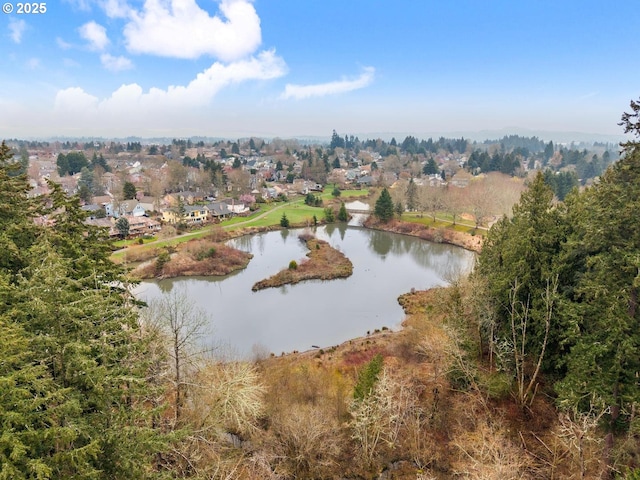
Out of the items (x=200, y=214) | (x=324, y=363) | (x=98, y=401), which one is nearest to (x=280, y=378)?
(x=324, y=363)

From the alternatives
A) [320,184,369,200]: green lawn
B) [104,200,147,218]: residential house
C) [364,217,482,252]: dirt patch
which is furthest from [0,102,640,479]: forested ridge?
[320,184,369,200]: green lawn

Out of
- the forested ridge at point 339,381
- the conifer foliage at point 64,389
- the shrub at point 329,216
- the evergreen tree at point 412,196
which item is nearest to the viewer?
the conifer foliage at point 64,389

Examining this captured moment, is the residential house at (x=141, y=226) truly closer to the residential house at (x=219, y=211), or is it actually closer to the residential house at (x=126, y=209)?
the residential house at (x=126, y=209)

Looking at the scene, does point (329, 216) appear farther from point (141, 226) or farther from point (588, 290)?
point (588, 290)

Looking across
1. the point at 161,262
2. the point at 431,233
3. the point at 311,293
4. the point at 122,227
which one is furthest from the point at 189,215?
the point at 431,233

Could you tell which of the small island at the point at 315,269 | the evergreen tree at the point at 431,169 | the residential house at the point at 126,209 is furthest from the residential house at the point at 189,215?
the evergreen tree at the point at 431,169
